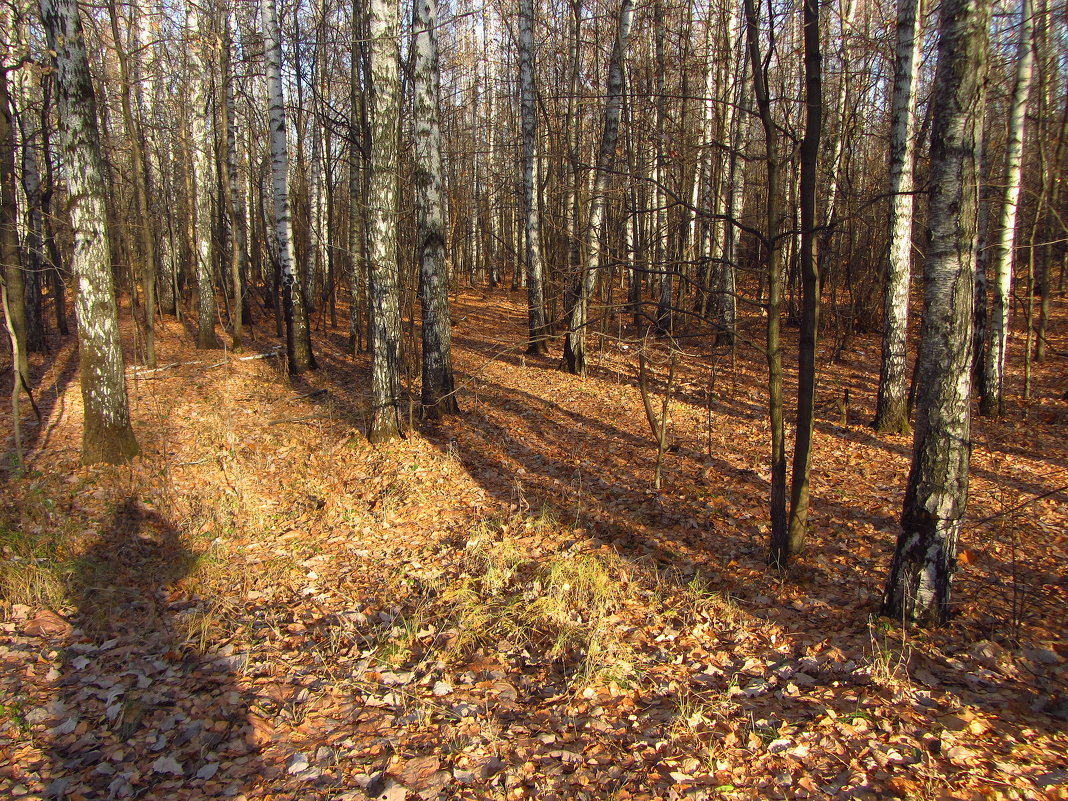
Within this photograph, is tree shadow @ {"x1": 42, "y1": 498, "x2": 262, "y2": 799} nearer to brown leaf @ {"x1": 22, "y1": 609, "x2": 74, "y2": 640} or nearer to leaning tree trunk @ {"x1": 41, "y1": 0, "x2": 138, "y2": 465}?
brown leaf @ {"x1": 22, "y1": 609, "x2": 74, "y2": 640}

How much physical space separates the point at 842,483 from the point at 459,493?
4558 mm

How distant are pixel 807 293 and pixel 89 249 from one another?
300 inches

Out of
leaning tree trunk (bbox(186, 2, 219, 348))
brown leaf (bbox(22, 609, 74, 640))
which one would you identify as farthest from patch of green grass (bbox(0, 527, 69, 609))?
leaning tree trunk (bbox(186, 2, 219, 348))

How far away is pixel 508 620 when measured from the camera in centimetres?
508

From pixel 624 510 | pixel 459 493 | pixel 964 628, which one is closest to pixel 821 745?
pixel 964 628

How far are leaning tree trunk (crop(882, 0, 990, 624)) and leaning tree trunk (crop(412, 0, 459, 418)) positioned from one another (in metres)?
5.90

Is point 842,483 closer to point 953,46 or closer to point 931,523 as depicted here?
point 931,523

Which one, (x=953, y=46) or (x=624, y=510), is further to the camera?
(x=624, y=510)

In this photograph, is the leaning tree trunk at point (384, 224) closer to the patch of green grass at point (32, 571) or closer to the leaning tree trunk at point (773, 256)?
the patch of green grass at point (32, 571)

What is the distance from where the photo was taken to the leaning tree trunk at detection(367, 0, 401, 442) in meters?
7.93

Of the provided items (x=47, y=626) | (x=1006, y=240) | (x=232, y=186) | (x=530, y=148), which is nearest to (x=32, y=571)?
(x=47, y=626)

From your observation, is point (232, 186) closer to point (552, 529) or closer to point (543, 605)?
point (552, 529)

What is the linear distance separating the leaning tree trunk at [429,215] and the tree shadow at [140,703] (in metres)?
4.22

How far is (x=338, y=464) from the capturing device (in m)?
8.36
